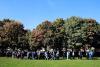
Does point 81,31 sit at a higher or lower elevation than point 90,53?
higher

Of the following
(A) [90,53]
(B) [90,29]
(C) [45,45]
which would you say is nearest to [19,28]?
(C) [45,45]

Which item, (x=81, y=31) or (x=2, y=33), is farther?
(x=2, y=33)

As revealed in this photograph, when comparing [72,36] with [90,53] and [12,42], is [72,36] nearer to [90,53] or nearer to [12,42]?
[12,42]

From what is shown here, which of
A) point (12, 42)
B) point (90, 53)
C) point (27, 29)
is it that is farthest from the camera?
point (27, 29)

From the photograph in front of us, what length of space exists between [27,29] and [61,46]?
634 inches

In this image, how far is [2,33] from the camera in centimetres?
7975

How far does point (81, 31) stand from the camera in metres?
74.1

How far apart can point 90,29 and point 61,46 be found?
8506 millimetres

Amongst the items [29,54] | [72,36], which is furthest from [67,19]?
[29,54]

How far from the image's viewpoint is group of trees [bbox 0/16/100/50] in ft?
236

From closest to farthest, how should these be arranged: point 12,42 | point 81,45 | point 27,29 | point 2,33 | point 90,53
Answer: point 90,53 → point 81,45 → point 12,42 → point 2,33 → point 27,29

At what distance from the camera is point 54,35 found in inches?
2842

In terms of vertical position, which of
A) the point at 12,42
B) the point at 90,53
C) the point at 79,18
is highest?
the point at 79,18

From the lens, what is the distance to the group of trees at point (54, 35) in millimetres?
71938
